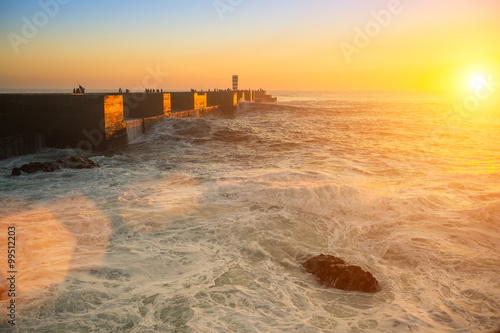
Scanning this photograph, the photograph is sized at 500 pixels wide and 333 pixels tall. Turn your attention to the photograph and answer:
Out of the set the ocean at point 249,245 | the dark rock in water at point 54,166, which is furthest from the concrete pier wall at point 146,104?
the dark rock in water at point 54,166

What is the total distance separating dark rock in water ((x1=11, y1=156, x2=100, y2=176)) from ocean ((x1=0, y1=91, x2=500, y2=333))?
0.95 feet

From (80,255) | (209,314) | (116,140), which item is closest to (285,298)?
(209,314)

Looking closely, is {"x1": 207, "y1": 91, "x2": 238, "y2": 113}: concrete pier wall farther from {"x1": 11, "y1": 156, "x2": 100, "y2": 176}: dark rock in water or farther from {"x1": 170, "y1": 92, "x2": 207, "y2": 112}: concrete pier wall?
{"x1": 11, "y1": 156, "x2": 100, "y2": 176}: dark rock in water

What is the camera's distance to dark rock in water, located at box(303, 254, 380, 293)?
4402mm

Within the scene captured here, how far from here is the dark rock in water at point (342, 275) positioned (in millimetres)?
4402

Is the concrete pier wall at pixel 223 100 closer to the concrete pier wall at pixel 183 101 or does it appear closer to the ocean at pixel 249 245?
the concrete pier wall at pixel 183 101

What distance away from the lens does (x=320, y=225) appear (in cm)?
657

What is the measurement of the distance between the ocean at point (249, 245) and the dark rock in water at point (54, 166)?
0.29m

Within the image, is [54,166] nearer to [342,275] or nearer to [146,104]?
[342,275]

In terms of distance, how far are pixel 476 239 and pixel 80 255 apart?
6282 millimetres

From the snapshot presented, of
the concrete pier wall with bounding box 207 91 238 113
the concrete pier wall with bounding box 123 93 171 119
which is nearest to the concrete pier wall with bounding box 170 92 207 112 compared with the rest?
the concrete pier wall with bounding box 123 93 171 119

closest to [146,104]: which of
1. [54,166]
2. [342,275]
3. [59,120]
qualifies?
[59,120]

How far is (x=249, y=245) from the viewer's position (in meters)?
5.56

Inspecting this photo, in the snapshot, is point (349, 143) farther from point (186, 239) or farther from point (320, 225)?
point (186, 239)
